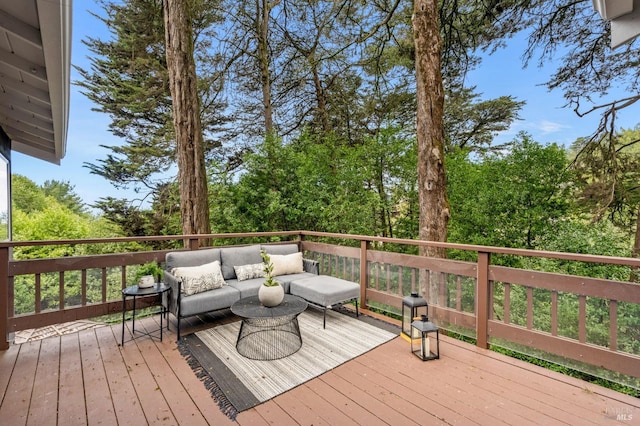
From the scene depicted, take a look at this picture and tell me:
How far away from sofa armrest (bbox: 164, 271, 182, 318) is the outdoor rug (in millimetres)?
339

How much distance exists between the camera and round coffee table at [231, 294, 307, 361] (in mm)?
2822

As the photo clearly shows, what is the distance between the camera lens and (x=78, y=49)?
9.52 meters

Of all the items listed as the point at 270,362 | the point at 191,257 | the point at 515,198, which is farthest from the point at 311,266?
the point at 515,198

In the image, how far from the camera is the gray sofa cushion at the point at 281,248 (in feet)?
15.0

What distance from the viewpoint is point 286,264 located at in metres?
4.30

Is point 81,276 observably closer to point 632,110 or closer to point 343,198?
point 343,198

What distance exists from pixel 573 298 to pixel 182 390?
3.26 m

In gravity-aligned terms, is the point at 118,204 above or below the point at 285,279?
above

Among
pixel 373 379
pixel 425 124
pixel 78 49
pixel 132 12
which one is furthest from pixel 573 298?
pixel 78 49

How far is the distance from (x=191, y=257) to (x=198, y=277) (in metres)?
0.43

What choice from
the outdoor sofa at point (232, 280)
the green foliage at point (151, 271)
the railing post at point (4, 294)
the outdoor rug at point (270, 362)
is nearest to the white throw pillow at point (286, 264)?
the outdoor sofa at point (232, 280)

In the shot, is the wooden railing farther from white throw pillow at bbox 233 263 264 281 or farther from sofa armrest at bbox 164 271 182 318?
white throw pillow at bbox 233 263 264 281

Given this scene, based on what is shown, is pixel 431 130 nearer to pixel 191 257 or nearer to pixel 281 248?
pixel 281 248

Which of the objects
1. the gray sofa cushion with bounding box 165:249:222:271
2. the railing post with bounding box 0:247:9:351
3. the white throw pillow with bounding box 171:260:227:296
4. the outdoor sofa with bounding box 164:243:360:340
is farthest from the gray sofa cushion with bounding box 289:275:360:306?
Result: the railing post with bounding box 0:247:9:351
